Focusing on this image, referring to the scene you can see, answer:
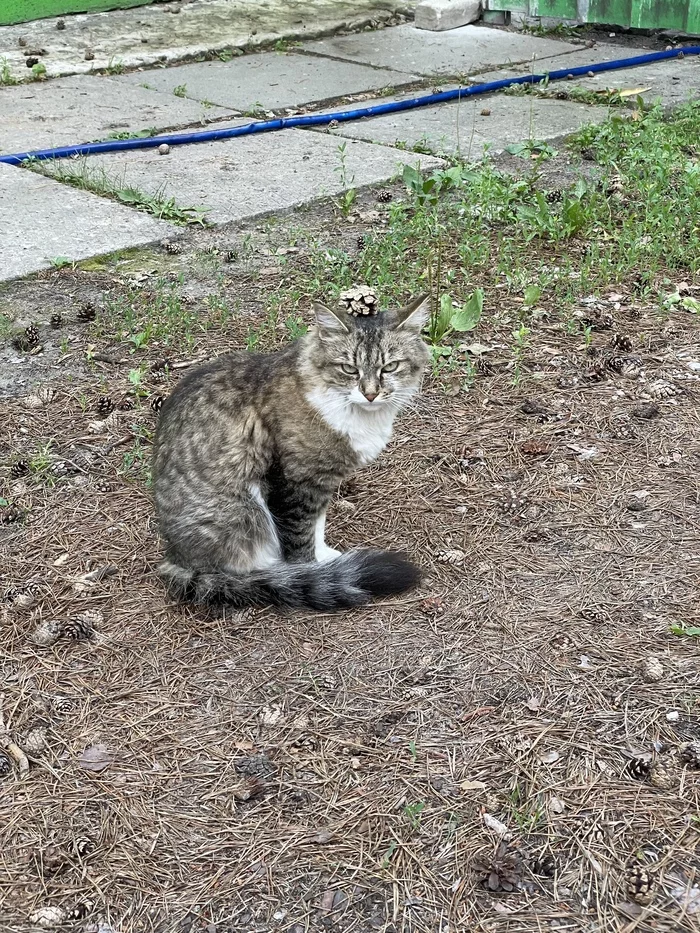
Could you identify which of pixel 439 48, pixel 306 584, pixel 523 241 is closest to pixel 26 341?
pixel 306 584

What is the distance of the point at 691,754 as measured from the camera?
235 cm

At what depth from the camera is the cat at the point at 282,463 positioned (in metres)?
2.94

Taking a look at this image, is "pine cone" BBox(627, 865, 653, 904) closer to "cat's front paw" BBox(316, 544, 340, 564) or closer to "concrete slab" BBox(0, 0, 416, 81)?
"cat's front paw" BBox(316, 544, 340, 564)

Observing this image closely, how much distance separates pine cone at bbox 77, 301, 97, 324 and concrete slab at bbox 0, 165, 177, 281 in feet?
1.54

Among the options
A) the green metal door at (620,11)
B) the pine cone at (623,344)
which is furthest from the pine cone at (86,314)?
the green metal door at (620,11)

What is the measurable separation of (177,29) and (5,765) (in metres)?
7.93

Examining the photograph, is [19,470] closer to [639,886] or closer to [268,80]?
[639,886]

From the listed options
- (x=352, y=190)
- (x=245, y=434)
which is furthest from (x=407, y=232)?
(x=245, y=434)

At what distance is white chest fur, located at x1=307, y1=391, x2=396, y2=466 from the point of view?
306 cm

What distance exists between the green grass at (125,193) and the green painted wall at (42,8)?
3.49 metres

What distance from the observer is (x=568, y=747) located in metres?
2.41

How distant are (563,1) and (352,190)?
508cm

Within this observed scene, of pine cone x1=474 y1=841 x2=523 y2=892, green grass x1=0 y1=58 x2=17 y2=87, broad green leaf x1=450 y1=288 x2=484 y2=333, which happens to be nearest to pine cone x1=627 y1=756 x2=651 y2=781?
pine cone x1=474 y1=841 x2=523 y2=892

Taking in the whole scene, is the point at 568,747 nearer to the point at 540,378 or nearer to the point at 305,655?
the point at 305,655
